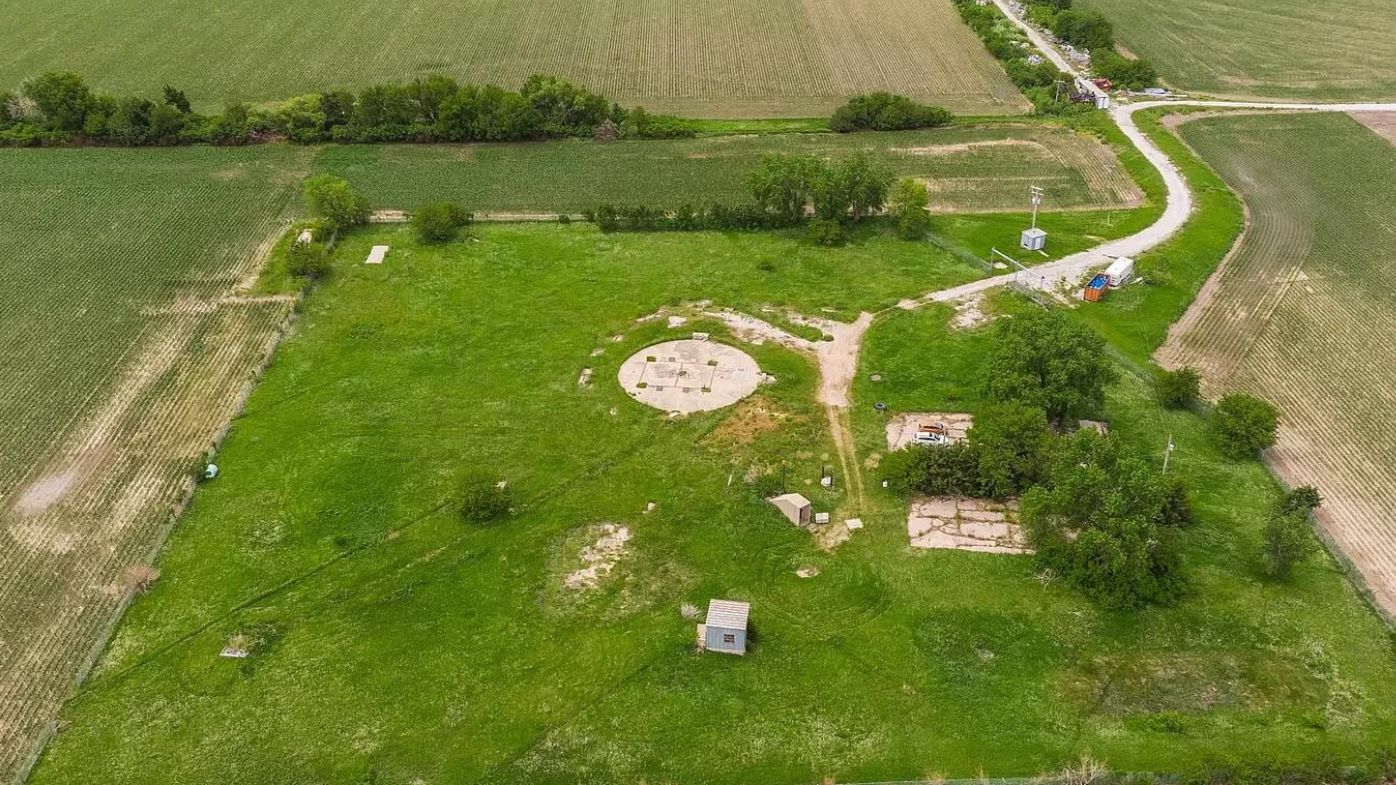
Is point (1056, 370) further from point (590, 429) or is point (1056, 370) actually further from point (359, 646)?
point (359, 646)

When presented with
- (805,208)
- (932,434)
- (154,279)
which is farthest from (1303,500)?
(154,279)

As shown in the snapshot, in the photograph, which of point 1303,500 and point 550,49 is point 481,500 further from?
point 550,49

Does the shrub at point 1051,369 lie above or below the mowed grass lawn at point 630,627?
above

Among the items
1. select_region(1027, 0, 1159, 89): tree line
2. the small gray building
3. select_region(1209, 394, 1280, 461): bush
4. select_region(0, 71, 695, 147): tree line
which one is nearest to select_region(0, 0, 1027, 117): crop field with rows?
select_region(0, 71, 695, 147): tree line

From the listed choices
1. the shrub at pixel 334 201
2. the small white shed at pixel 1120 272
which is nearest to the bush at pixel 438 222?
the shrub at pixel 334 201

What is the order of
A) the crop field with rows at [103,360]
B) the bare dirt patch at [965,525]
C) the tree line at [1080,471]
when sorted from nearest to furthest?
the tree line at [1080,471] → the crop field with rows at [103,360] → the bare dirt patch at [965,525]

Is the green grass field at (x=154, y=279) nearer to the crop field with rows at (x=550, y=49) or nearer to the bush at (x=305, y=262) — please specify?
the bush at (x=305, y=262)

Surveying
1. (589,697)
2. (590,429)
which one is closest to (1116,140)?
(590,429)
